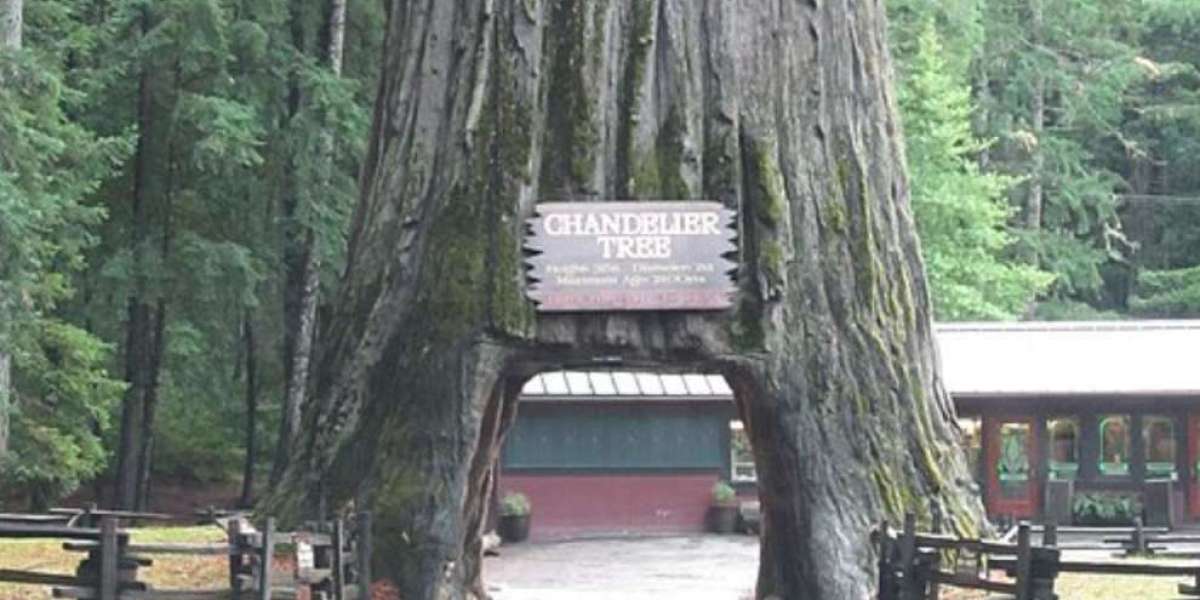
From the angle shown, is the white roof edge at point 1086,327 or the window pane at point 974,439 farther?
the white roof edge at point 1086,327

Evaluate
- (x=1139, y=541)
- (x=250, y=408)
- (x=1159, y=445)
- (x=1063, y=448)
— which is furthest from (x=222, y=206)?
(x=1139, y=541)

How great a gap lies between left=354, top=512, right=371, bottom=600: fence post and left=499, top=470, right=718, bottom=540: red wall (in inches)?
674

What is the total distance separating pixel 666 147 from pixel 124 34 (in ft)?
61.7

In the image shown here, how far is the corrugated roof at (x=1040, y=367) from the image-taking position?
31625 mm

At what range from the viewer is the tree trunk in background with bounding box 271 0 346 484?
104 feet

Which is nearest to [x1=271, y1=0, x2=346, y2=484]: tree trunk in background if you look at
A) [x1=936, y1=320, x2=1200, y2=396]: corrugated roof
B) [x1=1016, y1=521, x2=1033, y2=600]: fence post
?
[x1=936, y1=320, x2=1200, y2=396]: corrugated roof

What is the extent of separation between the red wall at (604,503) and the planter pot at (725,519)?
13.3 inches

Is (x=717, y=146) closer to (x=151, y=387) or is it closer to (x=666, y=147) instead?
(x=666, y=147)

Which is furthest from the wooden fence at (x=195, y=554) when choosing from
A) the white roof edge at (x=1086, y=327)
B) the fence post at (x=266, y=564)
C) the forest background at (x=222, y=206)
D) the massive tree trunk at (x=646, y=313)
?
the white roof edge at (x=1086, y=327)

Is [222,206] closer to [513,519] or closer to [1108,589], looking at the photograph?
[513,519]

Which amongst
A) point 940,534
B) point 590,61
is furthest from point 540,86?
point 940,534

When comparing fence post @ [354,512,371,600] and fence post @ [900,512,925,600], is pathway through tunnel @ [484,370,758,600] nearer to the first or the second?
fence post @ [354,512,371,600]

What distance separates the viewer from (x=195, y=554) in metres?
13.9

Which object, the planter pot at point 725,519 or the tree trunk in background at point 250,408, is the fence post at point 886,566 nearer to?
the planter pot at point 725,519
